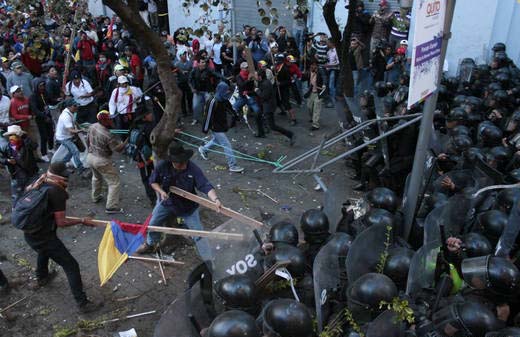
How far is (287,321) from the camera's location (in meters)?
3.59

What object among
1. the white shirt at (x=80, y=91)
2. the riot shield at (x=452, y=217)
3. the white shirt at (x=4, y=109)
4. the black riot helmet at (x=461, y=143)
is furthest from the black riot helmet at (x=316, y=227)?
the white shirt at (x=80, y=91)

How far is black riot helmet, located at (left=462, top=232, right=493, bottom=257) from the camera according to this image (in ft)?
14.7

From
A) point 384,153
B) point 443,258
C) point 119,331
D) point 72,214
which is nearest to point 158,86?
point 72,214

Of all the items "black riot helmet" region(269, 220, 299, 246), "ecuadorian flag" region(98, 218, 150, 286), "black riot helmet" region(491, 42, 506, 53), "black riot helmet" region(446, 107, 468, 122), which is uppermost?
"black riot helmet" region(491, 42, 506, 53)

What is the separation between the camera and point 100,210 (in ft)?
25.7

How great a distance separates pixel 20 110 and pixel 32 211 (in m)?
4.77

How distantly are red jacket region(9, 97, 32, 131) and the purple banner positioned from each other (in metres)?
8.03

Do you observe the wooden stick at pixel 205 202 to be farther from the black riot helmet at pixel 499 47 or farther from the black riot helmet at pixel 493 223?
the black riot helmet at pixel 499 47

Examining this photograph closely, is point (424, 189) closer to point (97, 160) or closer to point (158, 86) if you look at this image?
point (97, 160)

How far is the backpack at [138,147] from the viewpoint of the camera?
24.8 feet

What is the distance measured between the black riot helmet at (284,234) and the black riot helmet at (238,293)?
893 mm

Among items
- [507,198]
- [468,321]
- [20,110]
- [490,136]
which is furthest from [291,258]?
[20,110]

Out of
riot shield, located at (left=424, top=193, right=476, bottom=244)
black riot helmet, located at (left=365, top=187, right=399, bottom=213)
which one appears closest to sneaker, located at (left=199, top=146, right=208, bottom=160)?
black riot helmet, located at (left=365, top=187, right=399, bottom=213)

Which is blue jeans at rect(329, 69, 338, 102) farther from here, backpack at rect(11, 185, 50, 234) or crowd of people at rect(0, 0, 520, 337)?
backpack at rect(11, 185, 50, 234)
